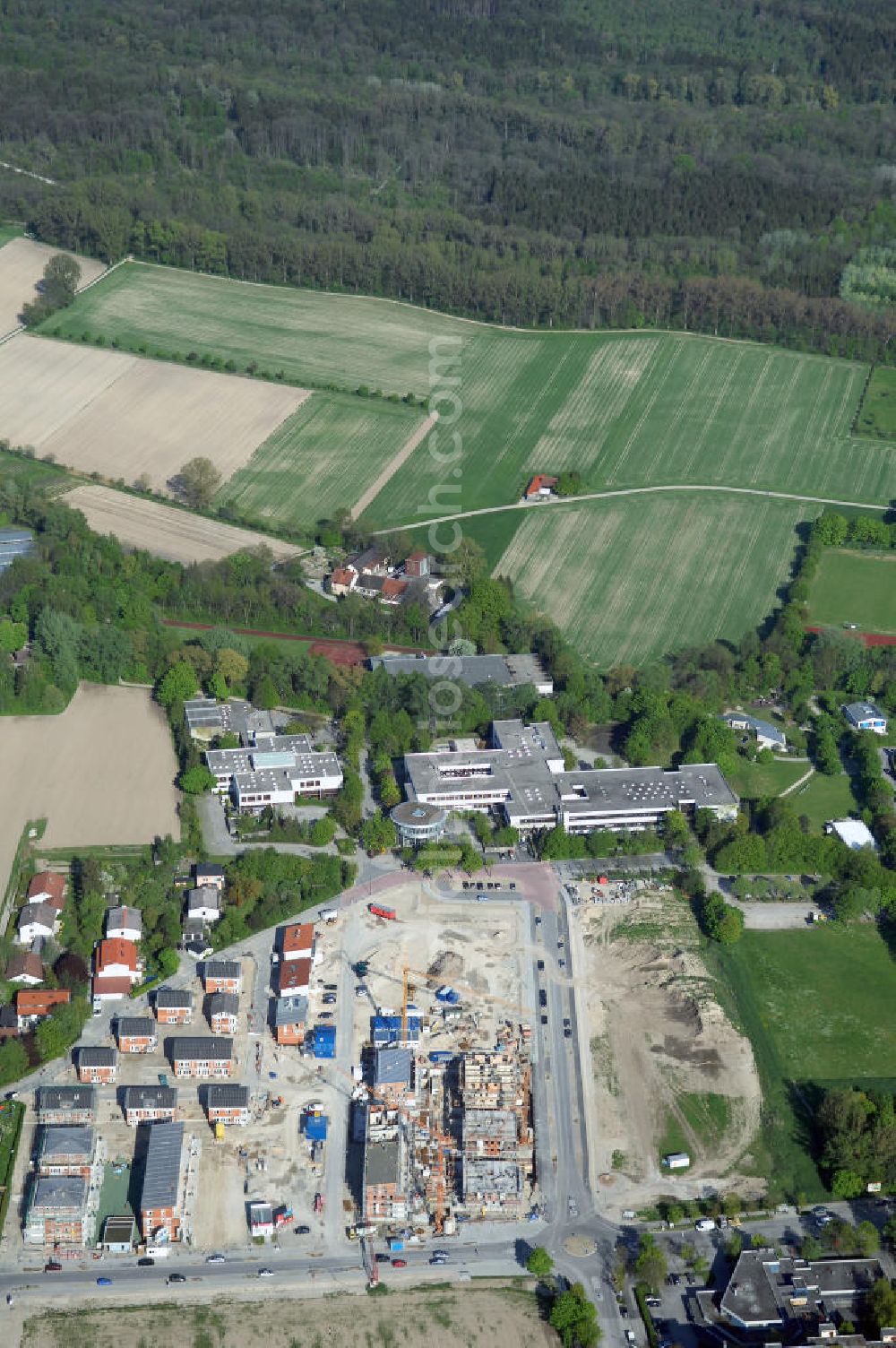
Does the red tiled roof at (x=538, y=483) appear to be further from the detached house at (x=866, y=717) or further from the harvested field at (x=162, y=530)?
the detached house at (x=866, y=717)

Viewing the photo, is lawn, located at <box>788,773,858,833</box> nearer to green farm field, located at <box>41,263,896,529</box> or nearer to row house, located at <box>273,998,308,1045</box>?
row house, located at <box>273,998,308,1045</box>

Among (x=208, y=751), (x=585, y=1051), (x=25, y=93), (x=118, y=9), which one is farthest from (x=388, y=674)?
(x=118, y=9)

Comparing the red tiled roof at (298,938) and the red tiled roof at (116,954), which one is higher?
the red tiled roof at (116,954)

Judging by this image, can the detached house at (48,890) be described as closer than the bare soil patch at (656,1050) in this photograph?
No

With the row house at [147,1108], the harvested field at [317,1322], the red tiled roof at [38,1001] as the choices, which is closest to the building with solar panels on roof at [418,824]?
the red tiled roof at [38,1001]

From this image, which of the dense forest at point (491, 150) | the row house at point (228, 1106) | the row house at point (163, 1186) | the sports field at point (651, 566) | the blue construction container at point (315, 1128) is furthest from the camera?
the dense forest at point (491, 150)

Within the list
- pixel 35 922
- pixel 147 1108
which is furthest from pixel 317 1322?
pixel 35 922
